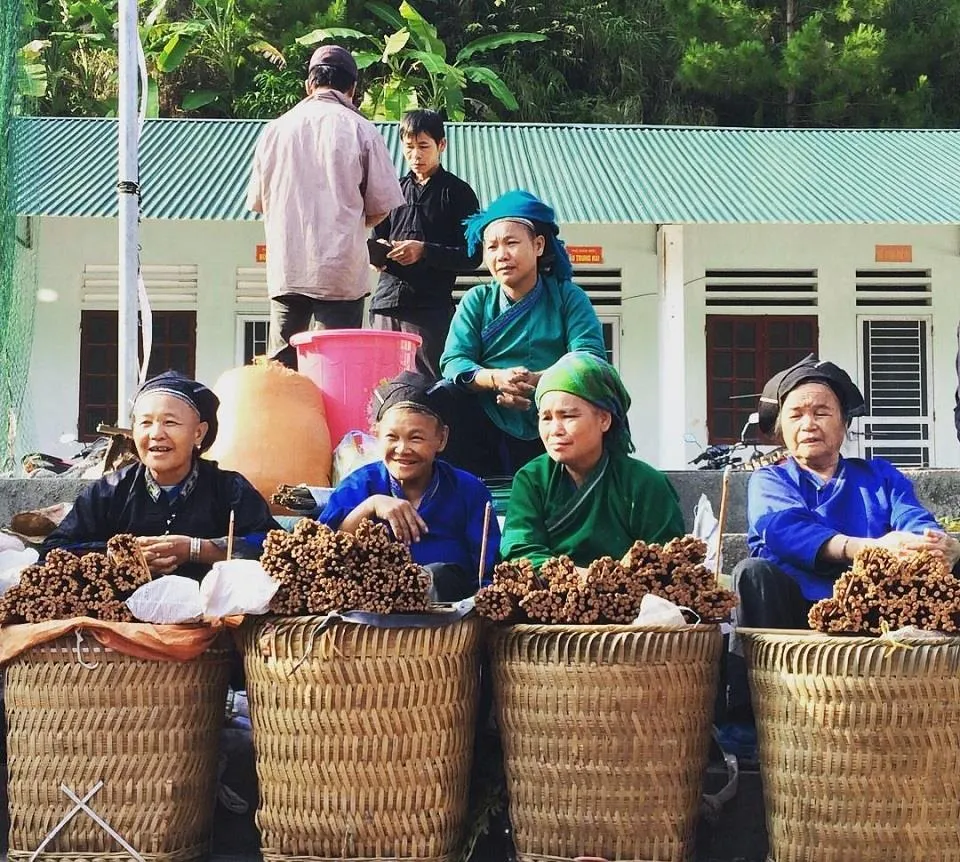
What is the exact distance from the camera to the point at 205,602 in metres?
3.00

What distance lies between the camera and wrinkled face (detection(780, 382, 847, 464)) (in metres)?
3.58

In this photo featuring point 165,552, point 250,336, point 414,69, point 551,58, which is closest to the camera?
point 165,552

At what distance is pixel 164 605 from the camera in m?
3.03

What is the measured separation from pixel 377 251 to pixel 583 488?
2.52m

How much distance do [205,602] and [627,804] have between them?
109 cm

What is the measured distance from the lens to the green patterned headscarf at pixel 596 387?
3.53m

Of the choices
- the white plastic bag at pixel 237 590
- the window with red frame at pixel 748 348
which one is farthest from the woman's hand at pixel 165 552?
the window with red frame at pixel 748 348

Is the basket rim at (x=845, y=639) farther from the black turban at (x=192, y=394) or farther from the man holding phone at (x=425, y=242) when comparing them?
the man holding phone at (x=425, y=242)

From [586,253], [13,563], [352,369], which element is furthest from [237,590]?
[586,253]

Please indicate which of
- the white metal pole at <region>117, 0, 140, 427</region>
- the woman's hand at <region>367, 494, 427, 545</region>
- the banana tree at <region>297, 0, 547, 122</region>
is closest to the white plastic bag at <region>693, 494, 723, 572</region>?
the woman's hand at <region>367, 494, 427, 545</region>

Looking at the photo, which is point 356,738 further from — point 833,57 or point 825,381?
point 833,57

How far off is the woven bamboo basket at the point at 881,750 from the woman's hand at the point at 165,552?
1.67m

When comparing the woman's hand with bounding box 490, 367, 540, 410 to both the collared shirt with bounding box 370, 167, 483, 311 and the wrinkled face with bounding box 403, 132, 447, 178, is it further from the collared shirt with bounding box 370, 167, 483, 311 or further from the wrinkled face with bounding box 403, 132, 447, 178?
the wrinkled face with bounding box 403, 132, 447, 178

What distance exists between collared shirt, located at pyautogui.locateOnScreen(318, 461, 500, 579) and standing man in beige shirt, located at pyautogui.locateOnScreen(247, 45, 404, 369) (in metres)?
1.97
